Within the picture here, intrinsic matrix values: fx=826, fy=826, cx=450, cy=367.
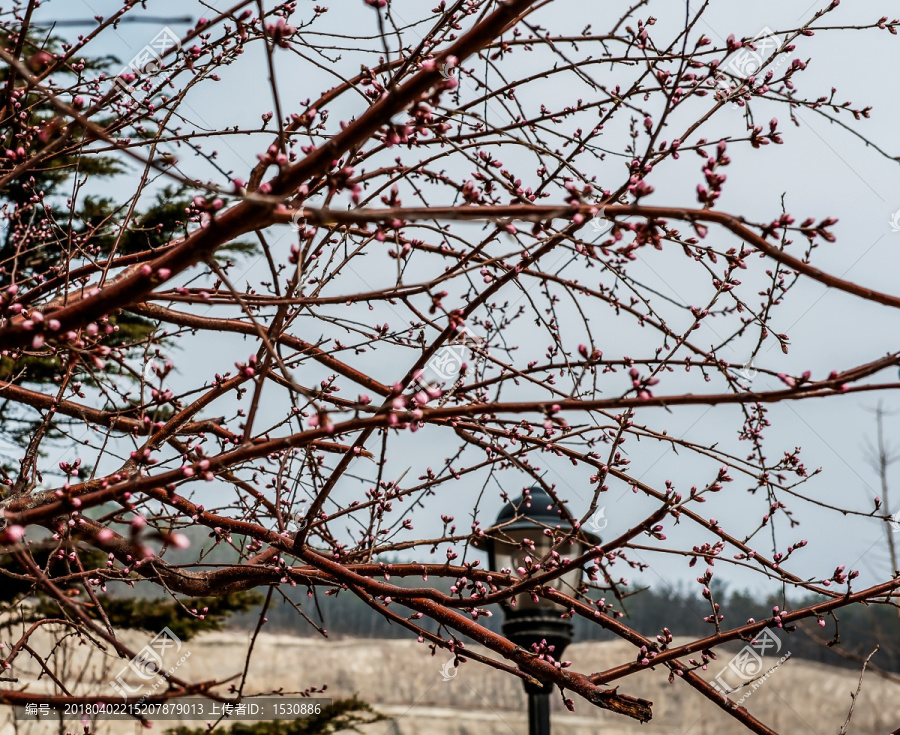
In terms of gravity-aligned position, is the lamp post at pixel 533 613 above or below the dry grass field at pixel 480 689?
above

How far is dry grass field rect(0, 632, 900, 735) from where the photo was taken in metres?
16.7

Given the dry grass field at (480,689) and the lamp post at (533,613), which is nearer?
the lamp post at (533,613)

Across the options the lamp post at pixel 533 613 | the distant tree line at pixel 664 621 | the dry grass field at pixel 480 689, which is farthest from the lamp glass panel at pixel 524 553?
the dry grass field at pixel 480 689

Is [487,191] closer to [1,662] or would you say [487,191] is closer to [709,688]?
[709,688]

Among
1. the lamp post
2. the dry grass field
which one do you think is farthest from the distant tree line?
the lamp post

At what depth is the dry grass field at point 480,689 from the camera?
16.7 metres

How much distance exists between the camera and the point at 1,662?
8.65ft

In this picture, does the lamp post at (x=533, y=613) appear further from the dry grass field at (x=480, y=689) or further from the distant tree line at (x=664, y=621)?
the dry grass field at (x=480, y=689)

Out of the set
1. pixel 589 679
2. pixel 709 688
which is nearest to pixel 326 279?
pixel 589 679

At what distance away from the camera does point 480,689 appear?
1870 cm

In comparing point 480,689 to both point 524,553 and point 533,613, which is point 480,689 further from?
point 524,553

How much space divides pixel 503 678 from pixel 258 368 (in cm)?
1810

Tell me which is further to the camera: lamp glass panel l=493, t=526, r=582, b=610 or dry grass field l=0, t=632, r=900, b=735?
dry grass field l=0, t=632, r=900, b=735

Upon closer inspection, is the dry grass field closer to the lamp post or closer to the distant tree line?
the distant tree line
